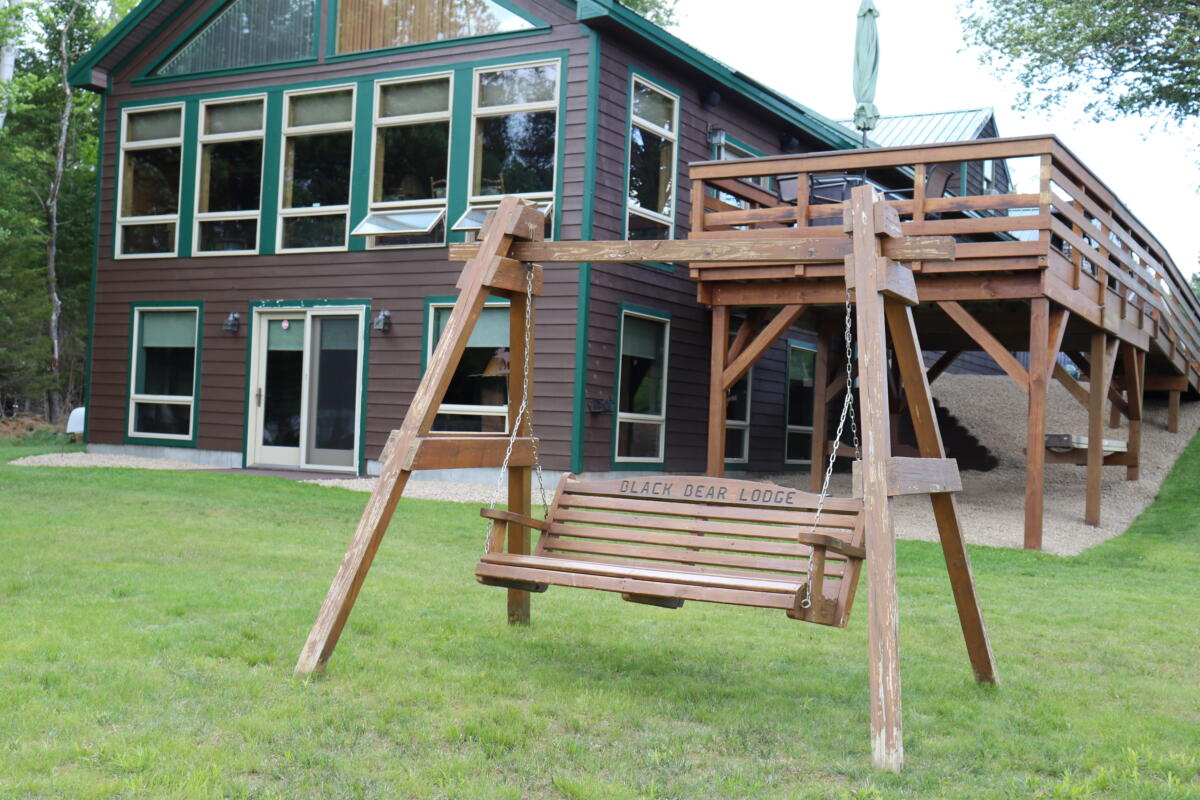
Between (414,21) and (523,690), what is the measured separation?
10875 mm

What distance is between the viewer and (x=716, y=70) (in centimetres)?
1366

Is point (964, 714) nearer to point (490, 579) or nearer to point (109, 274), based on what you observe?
point (490, 579)

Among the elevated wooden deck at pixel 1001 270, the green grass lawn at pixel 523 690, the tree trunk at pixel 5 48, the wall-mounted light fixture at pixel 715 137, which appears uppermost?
the tree trunk at pixel 5 48

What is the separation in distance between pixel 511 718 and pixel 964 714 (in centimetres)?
172

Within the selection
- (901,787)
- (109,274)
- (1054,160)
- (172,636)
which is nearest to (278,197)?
(109,274)

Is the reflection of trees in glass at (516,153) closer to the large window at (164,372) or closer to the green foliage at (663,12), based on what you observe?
the large window at (164,372)

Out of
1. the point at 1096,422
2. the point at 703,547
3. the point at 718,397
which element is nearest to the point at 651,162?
the point at 718,397

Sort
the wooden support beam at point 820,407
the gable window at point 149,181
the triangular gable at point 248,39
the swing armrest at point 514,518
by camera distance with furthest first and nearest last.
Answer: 1. the gable window at point 149,181
2. the triangular gable at point 248,39
3. the wooden support beam at point 820,407
4. the swing armrest at point 514,518

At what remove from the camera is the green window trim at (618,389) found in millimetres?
12570

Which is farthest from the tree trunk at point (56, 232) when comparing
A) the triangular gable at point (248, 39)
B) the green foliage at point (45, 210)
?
the triangular gable at point (248, 39)

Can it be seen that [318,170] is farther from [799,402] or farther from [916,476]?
[916,476]

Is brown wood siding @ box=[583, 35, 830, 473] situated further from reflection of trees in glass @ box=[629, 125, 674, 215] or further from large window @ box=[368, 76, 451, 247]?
large window @ box=[368, 76, 451, 247]

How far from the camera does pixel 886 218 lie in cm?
402

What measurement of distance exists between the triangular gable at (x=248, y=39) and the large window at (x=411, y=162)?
1.59 meters
